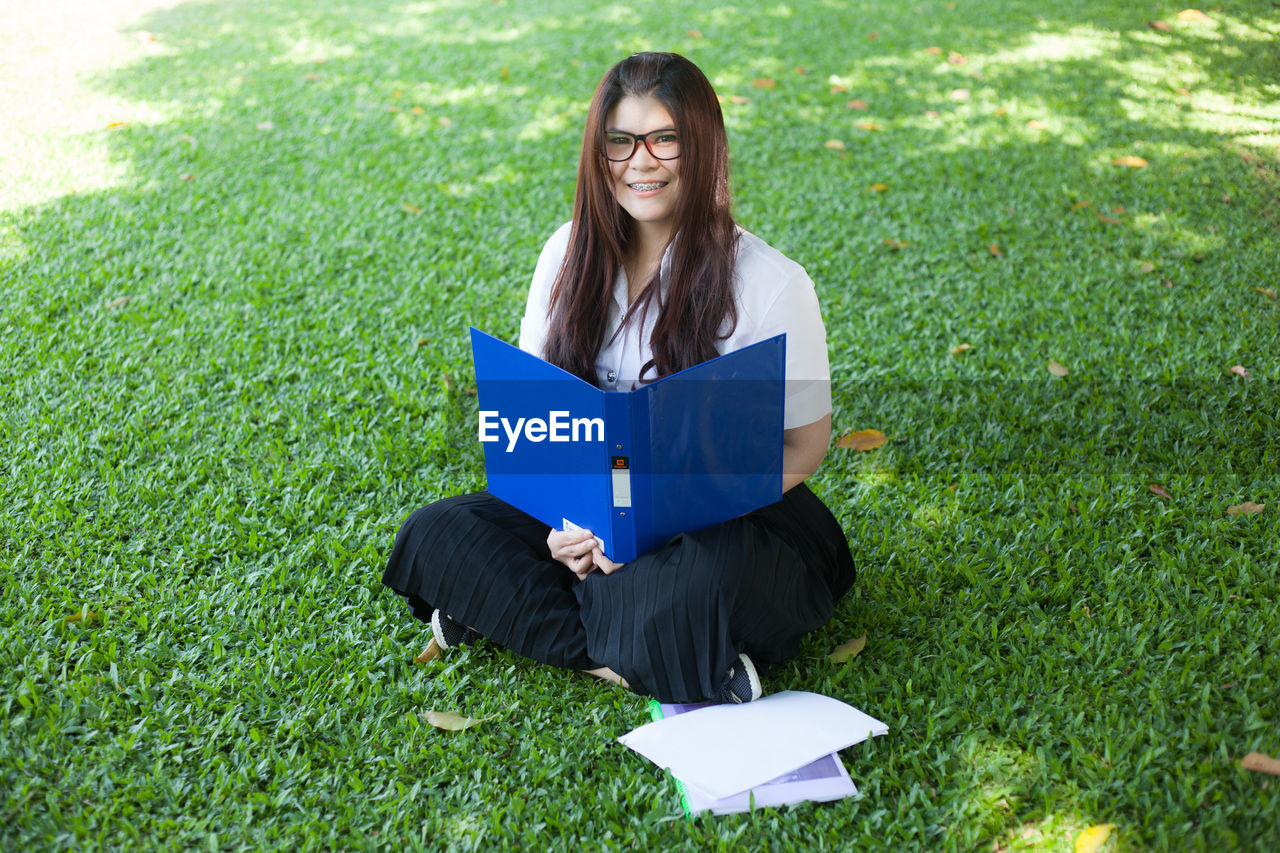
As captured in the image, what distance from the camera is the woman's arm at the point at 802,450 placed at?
223 centimetres

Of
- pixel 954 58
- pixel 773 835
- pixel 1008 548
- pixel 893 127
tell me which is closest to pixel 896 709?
pixel 773 835

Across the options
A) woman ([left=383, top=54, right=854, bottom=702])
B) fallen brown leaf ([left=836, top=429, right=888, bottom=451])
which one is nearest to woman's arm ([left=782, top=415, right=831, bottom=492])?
woman ([left=383, top=54, right=854, bottom=702])

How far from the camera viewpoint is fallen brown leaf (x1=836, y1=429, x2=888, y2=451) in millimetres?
3149

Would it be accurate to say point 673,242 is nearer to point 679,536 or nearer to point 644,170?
point 644,170

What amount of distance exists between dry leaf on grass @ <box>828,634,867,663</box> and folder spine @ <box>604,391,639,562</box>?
58cm

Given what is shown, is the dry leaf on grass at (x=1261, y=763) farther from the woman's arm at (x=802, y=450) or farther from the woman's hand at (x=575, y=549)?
the woman's hand at (x=575, y=549)

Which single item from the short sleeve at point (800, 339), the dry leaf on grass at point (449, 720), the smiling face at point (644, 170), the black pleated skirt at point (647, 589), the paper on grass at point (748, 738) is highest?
the smiling face at point (644, 170)

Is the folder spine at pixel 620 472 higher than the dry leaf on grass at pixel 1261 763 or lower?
higher

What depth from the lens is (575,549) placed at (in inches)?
86.7

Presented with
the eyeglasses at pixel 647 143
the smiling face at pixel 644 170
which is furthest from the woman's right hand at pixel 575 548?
the eyeglasses at pixel 647 143

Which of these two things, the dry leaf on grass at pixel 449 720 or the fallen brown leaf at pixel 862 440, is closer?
the dry leaf on grass at pixel 449 720

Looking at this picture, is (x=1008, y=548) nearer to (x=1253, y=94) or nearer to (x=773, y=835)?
(x=773, y=835)

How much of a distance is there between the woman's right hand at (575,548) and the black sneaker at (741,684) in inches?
15.2

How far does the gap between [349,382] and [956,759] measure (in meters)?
2.38
